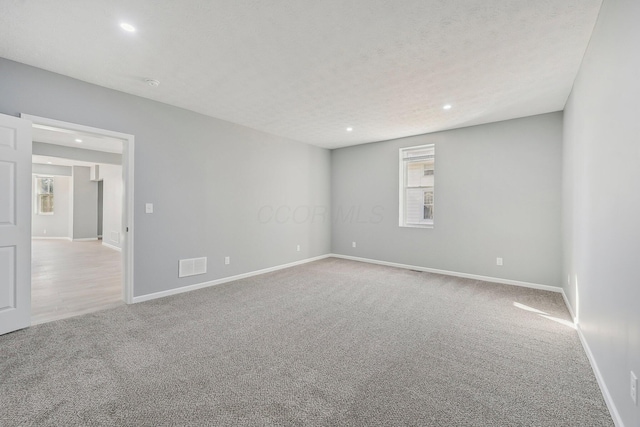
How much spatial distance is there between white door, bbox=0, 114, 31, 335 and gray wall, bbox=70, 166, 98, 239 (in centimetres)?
881

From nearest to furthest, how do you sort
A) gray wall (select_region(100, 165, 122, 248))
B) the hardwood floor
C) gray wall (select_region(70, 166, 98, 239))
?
the hardwood floor < gray wall (select_region(100, 165, 122, 248)) < gray wall (select_region(70, 166, 98, 239))

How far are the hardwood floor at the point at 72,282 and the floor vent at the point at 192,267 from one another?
2.62 ft

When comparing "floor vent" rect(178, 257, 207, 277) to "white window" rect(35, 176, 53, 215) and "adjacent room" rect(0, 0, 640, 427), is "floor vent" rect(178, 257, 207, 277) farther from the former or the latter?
"white window" rect(35, 176, 53, 215)

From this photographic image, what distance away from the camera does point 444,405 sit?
1.75 m

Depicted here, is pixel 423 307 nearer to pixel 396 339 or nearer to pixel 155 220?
pixel 396 339

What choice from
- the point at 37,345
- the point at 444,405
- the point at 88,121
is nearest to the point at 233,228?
the point at 88,121

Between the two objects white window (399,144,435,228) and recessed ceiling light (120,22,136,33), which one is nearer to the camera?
recessed ceiling light (120,22,136,33)

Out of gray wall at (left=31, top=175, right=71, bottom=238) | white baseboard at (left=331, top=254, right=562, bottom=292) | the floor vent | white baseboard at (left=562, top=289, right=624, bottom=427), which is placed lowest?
white baseboard at (left=562, top=289, right=624, bottom=427)

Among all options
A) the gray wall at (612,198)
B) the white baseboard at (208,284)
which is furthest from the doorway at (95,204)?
the gray wall at (612,198)

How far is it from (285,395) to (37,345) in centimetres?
237

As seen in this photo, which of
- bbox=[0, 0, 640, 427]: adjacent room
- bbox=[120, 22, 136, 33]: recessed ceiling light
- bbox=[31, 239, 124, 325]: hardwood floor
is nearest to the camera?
bbox=[0, 0, 640, 427]: adjacent room

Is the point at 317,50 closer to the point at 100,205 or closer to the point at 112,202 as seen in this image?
the point at 112,202

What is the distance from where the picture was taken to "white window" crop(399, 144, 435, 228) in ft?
18.0

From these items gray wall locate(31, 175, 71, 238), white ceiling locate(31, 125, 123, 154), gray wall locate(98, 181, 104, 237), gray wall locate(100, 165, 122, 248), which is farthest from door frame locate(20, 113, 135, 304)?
gray wall locate(31, 175, 71, 238)
